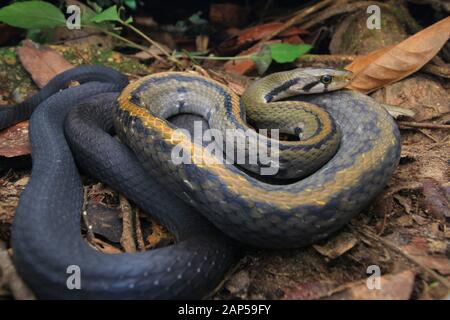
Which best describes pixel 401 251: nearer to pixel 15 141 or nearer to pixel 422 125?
pixel 422 125

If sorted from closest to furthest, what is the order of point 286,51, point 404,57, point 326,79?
point 326,79
point 404,57
point 286,51

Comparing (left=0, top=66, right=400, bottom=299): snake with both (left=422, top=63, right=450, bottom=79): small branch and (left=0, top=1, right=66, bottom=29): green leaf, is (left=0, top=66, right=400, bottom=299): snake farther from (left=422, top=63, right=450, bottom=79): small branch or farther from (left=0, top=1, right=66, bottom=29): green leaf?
(left=422, top=63, right=450, bottom=79): small branch

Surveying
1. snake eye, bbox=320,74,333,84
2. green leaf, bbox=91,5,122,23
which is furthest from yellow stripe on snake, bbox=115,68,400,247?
green leaf, bbox=91,5,122,23

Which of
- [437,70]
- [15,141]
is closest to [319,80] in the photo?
[437,70]

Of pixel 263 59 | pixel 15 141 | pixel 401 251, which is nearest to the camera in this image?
pixel 401 251

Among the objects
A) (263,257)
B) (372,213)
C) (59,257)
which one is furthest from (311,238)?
(59,257)

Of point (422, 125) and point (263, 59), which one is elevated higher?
point (263, 59)

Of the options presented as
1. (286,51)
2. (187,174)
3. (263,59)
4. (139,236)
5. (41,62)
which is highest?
(286,51)

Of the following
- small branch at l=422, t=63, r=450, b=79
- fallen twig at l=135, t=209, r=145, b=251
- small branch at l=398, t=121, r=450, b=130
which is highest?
small branch at l=422, t=63, r=450, b=79
